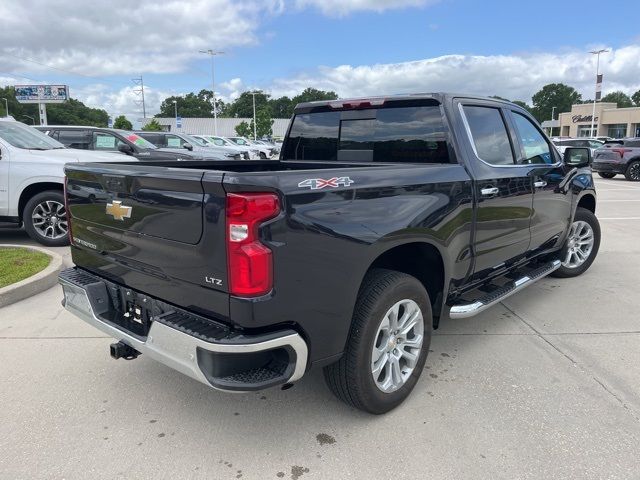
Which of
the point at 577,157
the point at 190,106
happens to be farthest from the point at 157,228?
the point at 190,106

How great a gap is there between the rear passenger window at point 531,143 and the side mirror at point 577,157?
8.0 inches

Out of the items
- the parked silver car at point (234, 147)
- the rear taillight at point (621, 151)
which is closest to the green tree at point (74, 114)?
the parked silver car at point (234, 147)

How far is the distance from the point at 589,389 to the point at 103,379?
3283mm

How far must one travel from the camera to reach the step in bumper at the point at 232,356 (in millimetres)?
2221

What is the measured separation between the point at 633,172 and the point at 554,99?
393 feet

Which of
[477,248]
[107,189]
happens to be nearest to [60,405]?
[107,189]

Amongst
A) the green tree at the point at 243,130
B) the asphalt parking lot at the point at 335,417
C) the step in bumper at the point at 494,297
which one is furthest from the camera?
the green tree at the point at 243,130

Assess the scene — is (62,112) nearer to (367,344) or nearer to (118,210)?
(118,210)

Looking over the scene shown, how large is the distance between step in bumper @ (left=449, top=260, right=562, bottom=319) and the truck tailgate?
181 centimetres

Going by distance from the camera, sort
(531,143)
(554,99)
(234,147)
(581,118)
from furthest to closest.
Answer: (554,99)
(581,118)
(234,147)
(531,143)

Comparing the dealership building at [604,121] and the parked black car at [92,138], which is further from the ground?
the dealership building at [604,121]

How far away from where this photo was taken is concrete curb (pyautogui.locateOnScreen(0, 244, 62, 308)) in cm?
478

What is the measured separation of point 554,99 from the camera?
124 m

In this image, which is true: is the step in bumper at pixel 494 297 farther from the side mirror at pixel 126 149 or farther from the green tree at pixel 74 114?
the green tree at pixel 74 114
